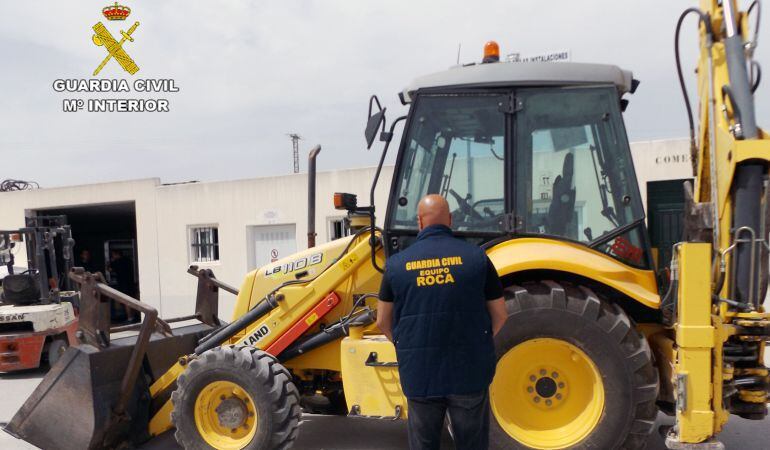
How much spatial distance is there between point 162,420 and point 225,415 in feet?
2.23

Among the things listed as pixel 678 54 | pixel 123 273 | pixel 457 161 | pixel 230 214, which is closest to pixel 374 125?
pixel 457 161

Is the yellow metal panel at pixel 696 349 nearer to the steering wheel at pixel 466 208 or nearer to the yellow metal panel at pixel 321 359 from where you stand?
the steering wheel at pixel 466 208

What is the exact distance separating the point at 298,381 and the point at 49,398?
1747 millimetres

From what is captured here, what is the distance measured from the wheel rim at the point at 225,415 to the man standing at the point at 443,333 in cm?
179

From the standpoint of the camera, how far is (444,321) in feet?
8.91

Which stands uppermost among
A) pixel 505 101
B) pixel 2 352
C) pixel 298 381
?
pixel 505 101

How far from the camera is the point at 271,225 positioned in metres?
13.5

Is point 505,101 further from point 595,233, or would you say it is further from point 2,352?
point 2,352

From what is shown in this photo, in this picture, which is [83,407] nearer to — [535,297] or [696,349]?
[535,297]

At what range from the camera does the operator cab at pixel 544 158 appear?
Result: 3.92 m

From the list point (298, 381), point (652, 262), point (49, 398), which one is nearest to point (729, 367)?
point (652, 262)

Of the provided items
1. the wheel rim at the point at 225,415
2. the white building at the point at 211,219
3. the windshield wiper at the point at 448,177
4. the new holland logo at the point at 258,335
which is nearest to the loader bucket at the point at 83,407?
the wheel rim at the point at 225,415

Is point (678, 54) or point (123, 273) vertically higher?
point (678, 54)

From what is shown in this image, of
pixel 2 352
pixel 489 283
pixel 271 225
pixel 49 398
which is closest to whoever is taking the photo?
A: pixel 489 283
